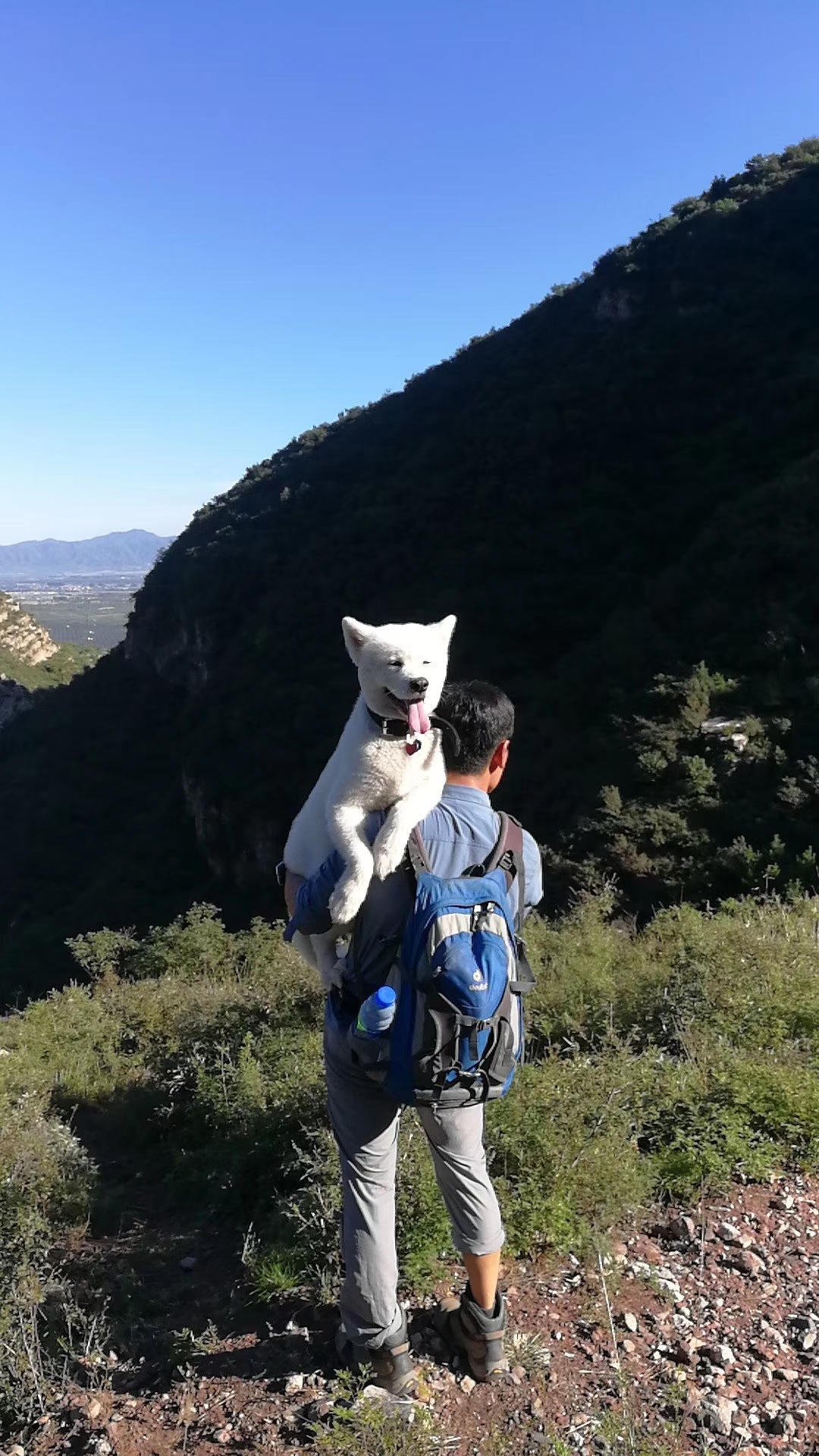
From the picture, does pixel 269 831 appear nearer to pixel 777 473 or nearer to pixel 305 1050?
pixel 777 473

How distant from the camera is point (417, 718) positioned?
1.98 metres

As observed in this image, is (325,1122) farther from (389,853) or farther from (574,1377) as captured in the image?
(389,853)

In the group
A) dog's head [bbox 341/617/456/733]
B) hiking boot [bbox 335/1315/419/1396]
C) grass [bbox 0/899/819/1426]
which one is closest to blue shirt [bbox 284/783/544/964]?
dog's head [bbox 341/617/456/733]

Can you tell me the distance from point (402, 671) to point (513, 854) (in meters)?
0.52

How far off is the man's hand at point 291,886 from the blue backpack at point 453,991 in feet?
1.08

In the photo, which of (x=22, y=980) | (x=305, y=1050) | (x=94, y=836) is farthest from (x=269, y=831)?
(x=305, y=1050)

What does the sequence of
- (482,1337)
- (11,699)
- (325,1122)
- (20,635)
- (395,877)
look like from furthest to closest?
(20,635), (11,699), (325,1122), (482,1337), (395,877)

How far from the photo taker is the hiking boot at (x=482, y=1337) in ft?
7.12

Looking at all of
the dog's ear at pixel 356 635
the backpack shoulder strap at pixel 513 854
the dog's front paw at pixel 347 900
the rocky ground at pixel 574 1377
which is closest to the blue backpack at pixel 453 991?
the backpack shoulder strap at pixel 513 854

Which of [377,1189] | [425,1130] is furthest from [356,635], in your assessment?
[377,1189]

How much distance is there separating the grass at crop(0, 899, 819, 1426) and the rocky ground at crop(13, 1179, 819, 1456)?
14 centimetres

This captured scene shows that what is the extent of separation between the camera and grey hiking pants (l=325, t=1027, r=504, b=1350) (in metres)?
2.04

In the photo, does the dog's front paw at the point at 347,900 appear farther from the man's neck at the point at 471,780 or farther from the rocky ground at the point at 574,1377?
the rocky ground at the point at 574,1377

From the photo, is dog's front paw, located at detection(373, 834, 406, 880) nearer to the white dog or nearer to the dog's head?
the white dog
